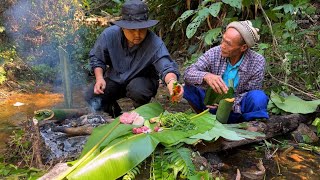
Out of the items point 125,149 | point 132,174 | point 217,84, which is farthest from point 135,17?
point 132,174

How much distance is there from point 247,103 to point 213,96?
1.01 ft

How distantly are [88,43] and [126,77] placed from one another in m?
4.47

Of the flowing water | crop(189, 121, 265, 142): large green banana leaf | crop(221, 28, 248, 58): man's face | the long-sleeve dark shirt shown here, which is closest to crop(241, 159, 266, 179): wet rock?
crop(189, 121, 265, 142): large green banana leaf

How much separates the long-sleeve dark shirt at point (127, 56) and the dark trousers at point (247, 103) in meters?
0.31

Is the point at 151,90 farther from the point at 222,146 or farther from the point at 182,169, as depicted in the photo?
the point at 182,169

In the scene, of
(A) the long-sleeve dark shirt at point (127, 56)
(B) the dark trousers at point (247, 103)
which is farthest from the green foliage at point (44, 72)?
(B) the dark trousers at point (247, 103)

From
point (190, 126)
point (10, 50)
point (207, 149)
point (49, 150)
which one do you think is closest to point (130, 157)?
point (190, 126)

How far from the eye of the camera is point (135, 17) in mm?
3469

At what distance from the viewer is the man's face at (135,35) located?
3535mm

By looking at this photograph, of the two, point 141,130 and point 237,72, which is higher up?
point 237,72

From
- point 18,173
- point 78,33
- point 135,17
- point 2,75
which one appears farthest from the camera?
point 78,33

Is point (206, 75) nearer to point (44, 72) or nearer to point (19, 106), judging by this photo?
point (19, 106)

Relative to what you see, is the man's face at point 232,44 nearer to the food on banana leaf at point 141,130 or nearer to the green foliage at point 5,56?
the food on banana leaf at point 141,130

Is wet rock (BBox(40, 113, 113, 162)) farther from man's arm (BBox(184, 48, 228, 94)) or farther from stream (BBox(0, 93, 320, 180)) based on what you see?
man's arm (BBox(184, 48, 228, 94))
